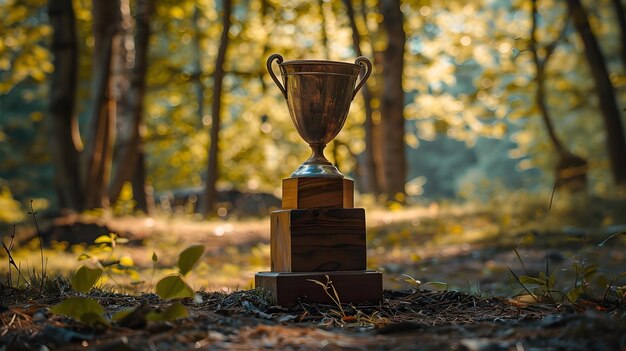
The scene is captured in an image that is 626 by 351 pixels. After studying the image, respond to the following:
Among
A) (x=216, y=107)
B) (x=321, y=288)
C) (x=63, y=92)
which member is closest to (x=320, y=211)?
(x=321, y=288)

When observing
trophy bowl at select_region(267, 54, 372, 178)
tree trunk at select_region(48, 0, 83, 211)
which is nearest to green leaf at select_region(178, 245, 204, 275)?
trophy bowl at select_region(267, 54, 372, 178)

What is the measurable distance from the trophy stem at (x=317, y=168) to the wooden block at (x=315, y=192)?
42 millimetres

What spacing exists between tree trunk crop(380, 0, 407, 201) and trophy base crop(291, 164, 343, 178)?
1048 centimetres

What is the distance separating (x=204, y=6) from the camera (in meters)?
19.5

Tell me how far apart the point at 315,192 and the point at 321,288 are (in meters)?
0.56

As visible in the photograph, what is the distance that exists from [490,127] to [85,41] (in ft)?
35.9

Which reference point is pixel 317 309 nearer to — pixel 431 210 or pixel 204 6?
pixel 431 210

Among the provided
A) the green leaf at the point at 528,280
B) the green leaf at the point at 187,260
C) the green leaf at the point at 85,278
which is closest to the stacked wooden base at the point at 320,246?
the green leaf at the point at 187,260

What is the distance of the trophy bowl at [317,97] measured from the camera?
441cm

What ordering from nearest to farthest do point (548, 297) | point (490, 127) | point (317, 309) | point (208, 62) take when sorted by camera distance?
point (317, 309) < point (548, 297) < point (490, 127) < point (208, 62)

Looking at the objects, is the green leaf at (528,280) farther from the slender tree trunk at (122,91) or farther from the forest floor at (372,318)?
the slender tree trunk at (122,91)

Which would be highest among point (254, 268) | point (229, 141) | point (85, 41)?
point (85, 41)

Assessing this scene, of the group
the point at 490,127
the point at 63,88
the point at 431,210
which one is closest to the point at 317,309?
the point at 63,88

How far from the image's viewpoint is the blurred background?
11539mm
